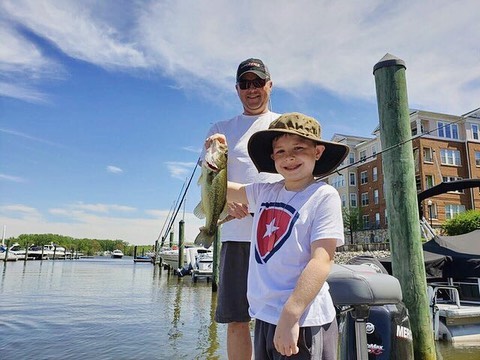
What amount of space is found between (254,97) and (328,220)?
1496 mm

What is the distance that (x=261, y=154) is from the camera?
2.56 metres

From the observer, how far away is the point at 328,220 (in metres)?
1.95

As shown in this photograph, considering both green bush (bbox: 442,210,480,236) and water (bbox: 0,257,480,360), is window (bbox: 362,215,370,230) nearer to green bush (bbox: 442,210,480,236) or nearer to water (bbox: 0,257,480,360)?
green bush (bbox: 442,210,480,236)

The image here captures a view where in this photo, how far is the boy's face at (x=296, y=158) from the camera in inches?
85.3

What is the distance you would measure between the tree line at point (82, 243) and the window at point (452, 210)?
254 feet

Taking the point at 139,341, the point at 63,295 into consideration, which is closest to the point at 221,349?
the point at 139,341

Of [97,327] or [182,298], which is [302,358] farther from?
[182,298]

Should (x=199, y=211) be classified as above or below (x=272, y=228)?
above

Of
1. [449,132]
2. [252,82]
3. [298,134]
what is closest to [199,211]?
[298,134]

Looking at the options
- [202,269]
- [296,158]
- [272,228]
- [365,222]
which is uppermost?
[365,222]

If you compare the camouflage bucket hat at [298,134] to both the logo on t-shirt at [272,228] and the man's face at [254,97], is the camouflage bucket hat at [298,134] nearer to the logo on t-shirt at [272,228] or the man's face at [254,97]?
the logo on t-shirt at [272,228]

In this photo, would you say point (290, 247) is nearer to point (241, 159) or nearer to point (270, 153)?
point (270, 153)

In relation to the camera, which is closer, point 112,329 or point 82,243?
point 112,329

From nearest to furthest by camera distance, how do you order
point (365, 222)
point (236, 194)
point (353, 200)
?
point (236, 194) → point (365, 222) → point (353, 200)
